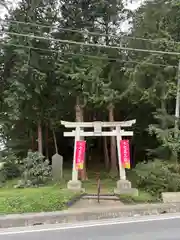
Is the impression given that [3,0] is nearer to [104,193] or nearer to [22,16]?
[22,16]

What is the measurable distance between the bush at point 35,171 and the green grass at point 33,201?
99.3 inches

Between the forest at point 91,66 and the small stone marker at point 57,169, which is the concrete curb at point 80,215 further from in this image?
the small stone marker at point 57,169

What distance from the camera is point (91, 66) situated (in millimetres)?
13672

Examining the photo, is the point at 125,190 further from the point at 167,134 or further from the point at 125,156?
the point at 167,134

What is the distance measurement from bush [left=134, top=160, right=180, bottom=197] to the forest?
58 centimetres

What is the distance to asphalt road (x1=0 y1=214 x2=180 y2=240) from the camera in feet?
20.7

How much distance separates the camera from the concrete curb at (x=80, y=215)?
26.8 ft

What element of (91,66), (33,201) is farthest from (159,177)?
(91,66)

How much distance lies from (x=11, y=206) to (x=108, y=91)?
19.9 ft

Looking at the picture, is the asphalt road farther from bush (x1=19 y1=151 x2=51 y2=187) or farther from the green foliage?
bush (x1=19 y1=151 x2=51 y2=187)

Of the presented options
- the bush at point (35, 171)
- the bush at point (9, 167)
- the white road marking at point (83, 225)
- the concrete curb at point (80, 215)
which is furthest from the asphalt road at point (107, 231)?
the bush at point (9, 167)

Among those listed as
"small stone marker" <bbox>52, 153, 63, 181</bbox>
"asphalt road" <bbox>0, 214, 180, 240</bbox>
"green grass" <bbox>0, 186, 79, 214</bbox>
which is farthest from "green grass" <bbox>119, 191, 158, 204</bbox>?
"small stone marker" <bbox>52, 153, 63, 181</bbox>

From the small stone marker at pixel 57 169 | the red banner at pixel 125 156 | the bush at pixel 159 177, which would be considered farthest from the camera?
the small stone marker at pixel 57 169

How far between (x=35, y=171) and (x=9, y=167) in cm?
273
